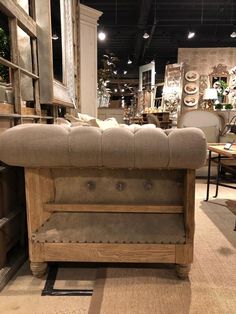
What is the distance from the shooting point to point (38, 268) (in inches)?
54.2

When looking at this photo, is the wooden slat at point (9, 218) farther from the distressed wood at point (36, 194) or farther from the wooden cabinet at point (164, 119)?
the wooden cabinet at point (164, 119)

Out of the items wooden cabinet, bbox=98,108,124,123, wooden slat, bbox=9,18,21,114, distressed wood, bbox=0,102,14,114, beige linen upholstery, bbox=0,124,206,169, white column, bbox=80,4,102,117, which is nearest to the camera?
beige linen upholstery, bbox=0,124,206,169

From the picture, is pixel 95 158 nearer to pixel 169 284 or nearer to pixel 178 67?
pixel 169 284

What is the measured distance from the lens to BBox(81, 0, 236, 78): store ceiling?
6266mm

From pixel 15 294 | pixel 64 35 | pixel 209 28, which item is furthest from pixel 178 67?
pixel 15 294

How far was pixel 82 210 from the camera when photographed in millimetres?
1389

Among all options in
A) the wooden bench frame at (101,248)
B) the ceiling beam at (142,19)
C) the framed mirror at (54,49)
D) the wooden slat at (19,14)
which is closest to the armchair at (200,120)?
the framed mirror at (54,49)

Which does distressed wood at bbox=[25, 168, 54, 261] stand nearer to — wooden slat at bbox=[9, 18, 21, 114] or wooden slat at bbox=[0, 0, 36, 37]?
wooden slat at bbox=[9, 18, 21, 114]

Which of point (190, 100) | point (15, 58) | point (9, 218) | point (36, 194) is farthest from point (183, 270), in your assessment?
point (190, 100)

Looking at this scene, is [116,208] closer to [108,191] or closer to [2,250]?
[108,191]

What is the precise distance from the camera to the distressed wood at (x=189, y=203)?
128 cm

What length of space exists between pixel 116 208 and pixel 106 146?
0.40m

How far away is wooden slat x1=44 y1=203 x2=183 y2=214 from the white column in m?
2.95

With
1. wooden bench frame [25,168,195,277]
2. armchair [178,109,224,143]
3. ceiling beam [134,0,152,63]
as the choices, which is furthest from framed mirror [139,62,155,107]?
wooden bench frame [25,168,195,277]
